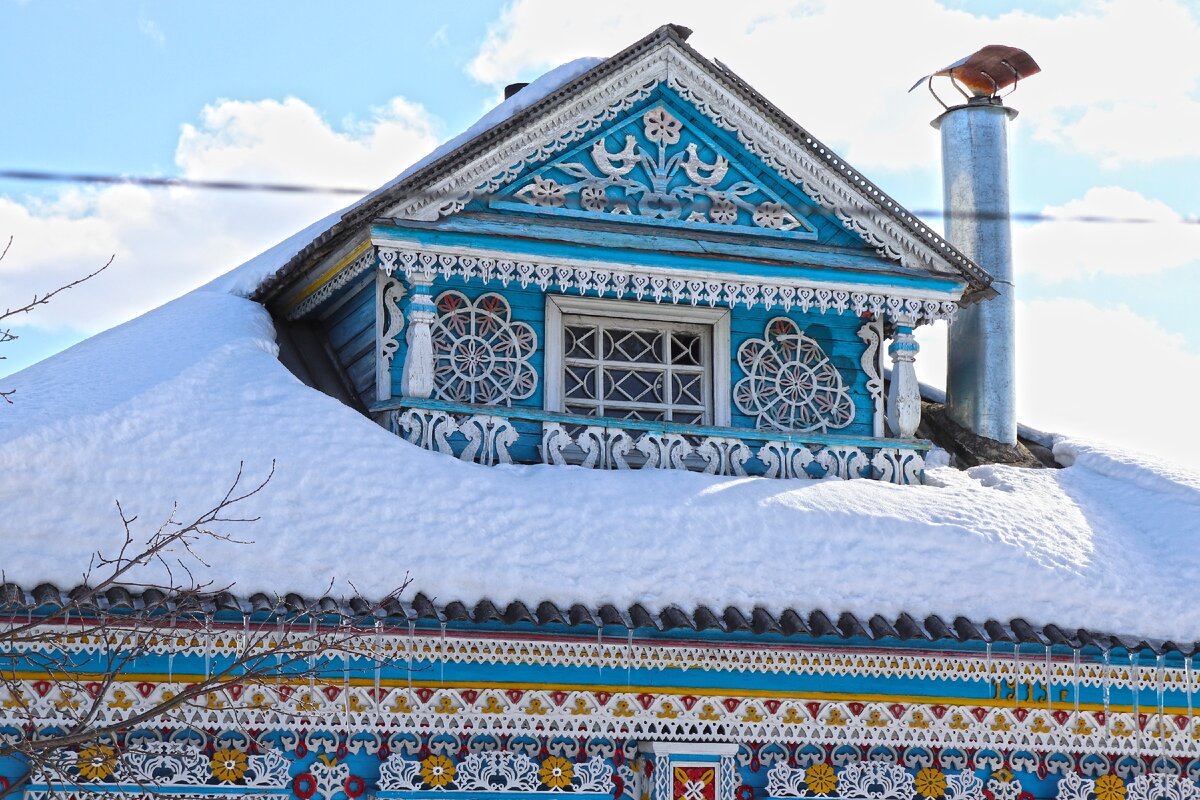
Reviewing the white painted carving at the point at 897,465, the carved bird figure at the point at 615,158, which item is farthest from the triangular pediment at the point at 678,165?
the white painted carving at the point at 897,465

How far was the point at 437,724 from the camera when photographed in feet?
30.5

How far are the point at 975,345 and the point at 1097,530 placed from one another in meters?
2.61

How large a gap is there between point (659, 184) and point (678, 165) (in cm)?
20

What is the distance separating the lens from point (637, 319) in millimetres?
11516

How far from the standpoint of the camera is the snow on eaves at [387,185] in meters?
11.7

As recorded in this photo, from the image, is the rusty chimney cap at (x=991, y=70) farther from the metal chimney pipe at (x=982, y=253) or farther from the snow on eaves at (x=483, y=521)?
the snow on eaves at (x=483, y=521)

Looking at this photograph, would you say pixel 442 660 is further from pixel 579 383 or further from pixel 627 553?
pixel 579 383

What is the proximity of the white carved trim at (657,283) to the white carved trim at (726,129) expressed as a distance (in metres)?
0.27

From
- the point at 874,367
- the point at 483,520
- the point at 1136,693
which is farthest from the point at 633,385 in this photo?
the point at 1136,693

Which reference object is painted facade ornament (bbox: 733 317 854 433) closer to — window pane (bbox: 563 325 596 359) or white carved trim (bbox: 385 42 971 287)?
white carved trim (bbox: 385 42 971 287)

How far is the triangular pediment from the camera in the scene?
1091 cm

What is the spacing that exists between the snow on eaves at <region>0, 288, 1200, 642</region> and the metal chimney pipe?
2011 mm

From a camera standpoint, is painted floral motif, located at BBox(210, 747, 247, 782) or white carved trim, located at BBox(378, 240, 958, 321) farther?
white carved trim, located at BBox(378, 240, 958, 321)

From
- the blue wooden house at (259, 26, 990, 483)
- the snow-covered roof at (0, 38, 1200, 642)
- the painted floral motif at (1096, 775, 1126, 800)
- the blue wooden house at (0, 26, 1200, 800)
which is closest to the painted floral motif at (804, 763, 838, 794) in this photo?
the blue wooden house at (0, 26, 1200, 800)
